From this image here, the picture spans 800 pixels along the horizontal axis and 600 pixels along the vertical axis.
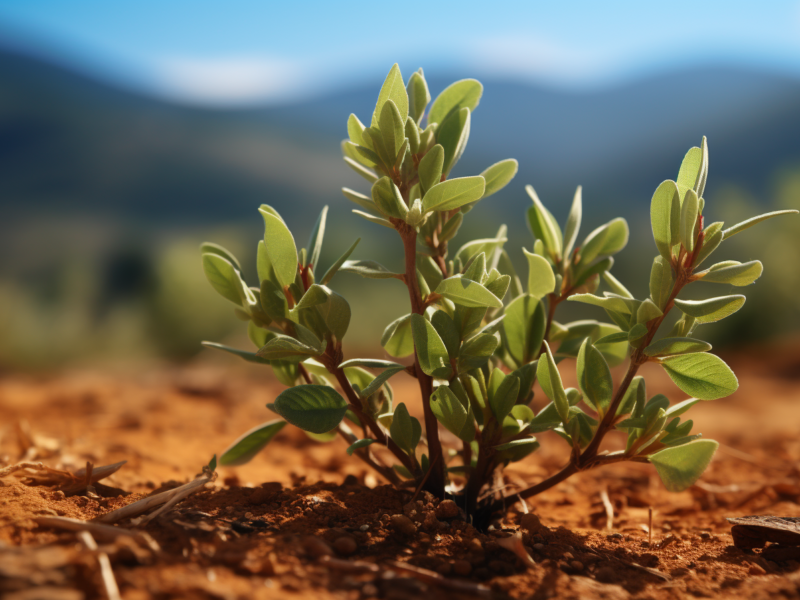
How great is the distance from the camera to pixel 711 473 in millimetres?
2131

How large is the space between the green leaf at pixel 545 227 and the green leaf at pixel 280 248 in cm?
62

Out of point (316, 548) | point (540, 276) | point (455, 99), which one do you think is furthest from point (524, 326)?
point (316, 548)

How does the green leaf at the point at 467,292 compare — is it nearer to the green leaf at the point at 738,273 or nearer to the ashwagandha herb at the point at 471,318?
the ashwagandha herb at the point at 471,318

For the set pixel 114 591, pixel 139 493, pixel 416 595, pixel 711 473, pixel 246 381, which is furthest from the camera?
pixel 246 381

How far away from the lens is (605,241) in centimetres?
Answer: 138

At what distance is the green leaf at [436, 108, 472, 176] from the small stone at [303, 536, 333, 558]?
800 mm

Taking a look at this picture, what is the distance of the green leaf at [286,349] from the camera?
3.48ft

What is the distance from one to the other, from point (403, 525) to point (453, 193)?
27.1 inches

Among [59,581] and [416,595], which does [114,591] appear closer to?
[59,581]

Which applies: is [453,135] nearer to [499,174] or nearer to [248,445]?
[499,174]

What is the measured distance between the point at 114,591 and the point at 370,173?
897 mm

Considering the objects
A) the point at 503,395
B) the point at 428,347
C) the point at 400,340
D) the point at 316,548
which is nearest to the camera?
the point at 316,548

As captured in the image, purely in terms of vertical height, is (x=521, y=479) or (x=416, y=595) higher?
(x=416, y=595)

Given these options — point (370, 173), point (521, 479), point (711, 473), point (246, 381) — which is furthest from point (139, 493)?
point (246, 381)
